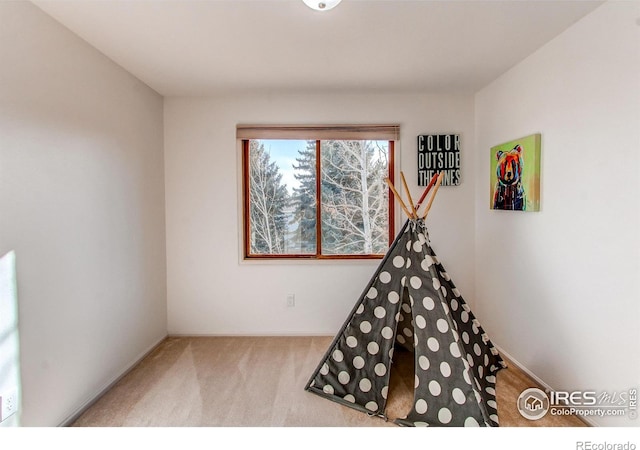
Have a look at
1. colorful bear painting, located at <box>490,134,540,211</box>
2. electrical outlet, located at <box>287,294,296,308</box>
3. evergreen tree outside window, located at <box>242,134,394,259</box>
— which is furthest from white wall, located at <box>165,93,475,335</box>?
colorful bear painting, located at <box>490,134,540,211</box>

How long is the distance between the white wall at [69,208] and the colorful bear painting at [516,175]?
3.04 m

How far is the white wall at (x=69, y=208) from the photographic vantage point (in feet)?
5.59

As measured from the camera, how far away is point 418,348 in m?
2.08

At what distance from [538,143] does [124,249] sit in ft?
10.4

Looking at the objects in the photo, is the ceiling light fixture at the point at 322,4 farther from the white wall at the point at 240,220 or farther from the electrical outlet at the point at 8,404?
the electrical outlet at the point at 8,404

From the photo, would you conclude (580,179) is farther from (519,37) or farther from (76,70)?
(76,70)

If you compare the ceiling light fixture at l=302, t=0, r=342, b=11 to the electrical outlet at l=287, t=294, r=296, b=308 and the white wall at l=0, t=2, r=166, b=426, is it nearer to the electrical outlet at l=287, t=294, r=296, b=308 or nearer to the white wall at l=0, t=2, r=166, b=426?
the white wall at l=0, t=2, r=166, b=426

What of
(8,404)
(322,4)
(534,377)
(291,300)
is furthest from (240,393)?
(322,4)

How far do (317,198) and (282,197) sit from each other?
1.16 feet

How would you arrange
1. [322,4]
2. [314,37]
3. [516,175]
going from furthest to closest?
[516,175] < [314,37] < [322,4]

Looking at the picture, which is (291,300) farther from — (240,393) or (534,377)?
(534,377)

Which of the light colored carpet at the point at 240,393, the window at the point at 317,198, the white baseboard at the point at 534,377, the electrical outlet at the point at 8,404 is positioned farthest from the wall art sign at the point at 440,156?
the electrical outlet at the point at 8,404

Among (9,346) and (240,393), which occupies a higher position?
(9,346)
